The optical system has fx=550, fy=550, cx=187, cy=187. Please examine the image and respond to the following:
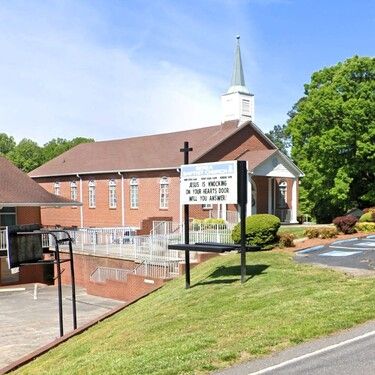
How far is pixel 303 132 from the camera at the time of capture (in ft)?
135

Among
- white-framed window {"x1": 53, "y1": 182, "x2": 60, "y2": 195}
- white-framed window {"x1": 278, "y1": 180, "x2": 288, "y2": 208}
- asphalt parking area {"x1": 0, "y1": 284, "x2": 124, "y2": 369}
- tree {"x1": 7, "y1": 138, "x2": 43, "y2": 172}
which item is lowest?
asphalt parking area {"x1": 0, "y1": 284, "x2": 124, "y2": 369}

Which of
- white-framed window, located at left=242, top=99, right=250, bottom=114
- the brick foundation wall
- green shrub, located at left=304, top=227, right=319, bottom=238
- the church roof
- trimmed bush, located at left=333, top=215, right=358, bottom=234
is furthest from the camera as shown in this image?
white-framed window, located at left=242, top=99, right=250, bottom=114

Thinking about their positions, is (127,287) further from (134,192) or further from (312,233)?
(134,192)

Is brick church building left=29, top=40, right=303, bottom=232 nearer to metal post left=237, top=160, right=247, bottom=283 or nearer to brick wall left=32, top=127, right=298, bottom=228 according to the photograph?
brick wall left=32, top=127, right=298, bottom=228

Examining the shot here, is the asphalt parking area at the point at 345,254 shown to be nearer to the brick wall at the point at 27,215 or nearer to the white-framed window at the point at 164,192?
the white-framed window at the point at 164,192

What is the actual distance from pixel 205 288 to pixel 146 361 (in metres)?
5.79

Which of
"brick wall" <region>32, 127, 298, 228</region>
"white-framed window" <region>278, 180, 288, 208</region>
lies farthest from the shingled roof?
"white-framed window" <region>278, 180, 288, 208</region>

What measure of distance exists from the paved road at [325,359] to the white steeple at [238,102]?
29.1 m

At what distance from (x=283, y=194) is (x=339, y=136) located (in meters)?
5.44

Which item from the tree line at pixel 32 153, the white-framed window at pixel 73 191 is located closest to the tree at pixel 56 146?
the tree line at pixel 32 153

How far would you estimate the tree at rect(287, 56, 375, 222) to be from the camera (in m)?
37.0

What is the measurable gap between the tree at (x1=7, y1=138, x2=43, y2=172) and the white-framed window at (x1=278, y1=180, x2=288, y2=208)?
159ft

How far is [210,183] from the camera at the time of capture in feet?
46.1

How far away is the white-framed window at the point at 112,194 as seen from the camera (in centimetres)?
3972
